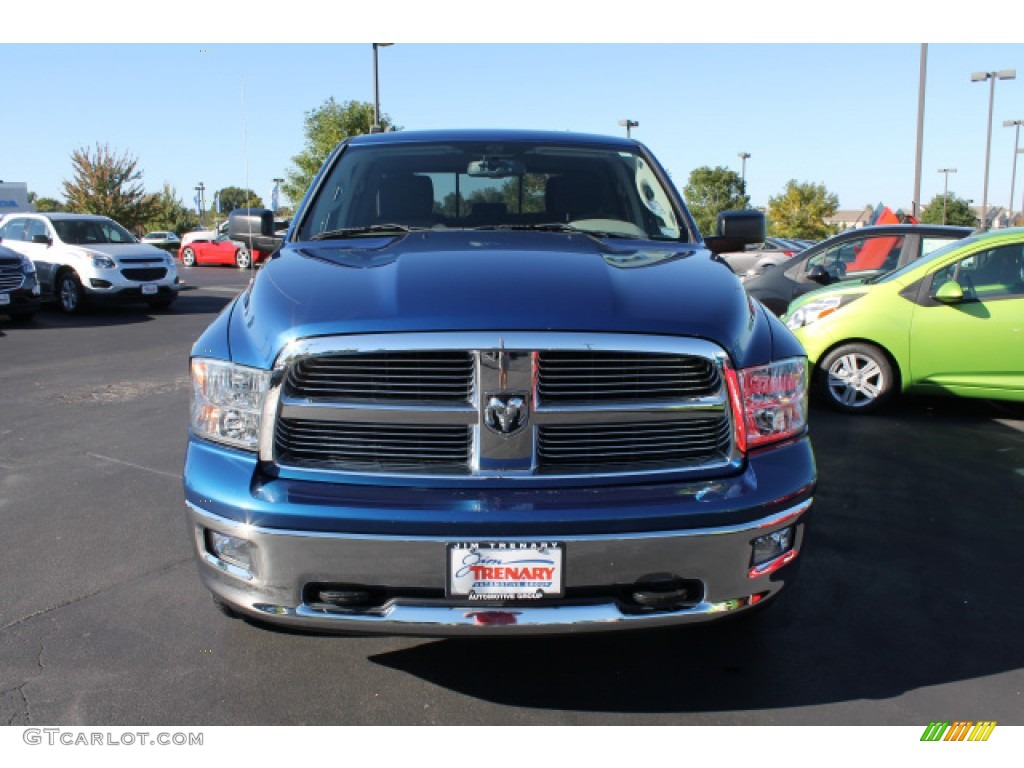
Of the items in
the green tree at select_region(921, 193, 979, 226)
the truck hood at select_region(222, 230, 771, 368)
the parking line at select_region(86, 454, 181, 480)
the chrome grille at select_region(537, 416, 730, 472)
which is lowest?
the parking line at select_region(86, 454, 181, 480)

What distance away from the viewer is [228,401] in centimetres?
272

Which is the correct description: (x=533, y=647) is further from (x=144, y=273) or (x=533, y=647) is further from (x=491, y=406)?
(x=144, y=273)

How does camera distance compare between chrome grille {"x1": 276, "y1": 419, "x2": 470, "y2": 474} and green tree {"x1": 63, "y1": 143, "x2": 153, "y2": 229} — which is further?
green tree {"x1": 63, "y1": 143, "x2": 153, "y2": 229}

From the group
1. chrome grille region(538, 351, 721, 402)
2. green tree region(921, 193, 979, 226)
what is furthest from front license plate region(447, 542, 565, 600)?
green tree region(921, 193, 979, 226)

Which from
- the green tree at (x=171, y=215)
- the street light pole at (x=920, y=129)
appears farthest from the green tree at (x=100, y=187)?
the street light pole at (x=920, y=129)

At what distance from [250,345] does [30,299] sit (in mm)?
12818

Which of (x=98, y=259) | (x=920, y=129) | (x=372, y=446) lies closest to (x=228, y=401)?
(x=372, y=446)

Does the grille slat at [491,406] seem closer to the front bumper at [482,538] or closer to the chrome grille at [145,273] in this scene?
the front bumper at [482,538]

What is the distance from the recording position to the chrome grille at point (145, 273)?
1519cm

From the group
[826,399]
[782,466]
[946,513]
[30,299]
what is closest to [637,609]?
[782,466]

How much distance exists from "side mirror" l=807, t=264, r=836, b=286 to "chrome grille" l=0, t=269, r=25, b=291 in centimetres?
1132

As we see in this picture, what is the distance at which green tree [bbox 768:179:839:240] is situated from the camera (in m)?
59.2

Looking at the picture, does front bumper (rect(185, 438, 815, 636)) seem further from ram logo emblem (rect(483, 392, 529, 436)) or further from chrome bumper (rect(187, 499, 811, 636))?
ram logo emblem (rect(483, 392, 529, 436))

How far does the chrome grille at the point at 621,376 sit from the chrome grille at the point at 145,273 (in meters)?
14.3
